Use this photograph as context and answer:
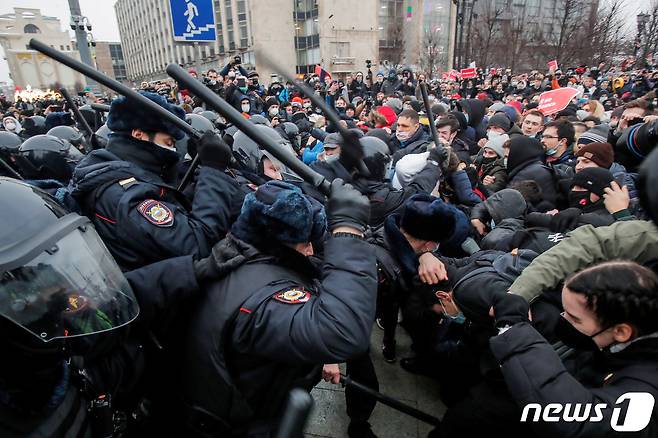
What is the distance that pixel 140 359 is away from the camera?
1.72 metres

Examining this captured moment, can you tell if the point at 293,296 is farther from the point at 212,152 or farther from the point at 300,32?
the point at 300,32

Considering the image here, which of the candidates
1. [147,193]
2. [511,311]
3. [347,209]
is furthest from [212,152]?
[511,311]

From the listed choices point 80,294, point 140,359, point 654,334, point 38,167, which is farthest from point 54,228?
point 38,167

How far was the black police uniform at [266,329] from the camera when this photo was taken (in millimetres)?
1431

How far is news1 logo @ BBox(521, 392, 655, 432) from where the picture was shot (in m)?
1.36

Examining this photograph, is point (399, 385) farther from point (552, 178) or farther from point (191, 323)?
point (552, 178)

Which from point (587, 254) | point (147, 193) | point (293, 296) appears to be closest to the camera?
point (293, 296)

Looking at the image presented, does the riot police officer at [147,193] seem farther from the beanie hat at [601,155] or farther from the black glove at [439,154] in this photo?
the beanie hat at [601,155]

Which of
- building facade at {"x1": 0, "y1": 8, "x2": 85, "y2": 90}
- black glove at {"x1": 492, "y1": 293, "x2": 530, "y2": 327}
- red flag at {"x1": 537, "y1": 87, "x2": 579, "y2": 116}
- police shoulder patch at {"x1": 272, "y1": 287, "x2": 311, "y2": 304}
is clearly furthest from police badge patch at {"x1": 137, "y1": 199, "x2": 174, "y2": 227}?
building facade at {"x1": 0, "y1": 8, "x2": 85, "y2": 90}

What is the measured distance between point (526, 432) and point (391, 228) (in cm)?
133

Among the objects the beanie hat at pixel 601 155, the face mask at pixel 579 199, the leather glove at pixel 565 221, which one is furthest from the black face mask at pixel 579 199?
the beanie hat at pixel 601 155

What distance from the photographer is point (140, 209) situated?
1.94 m

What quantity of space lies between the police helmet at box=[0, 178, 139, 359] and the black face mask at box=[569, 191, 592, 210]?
10.8ft

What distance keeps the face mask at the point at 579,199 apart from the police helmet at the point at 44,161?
4.83 m
